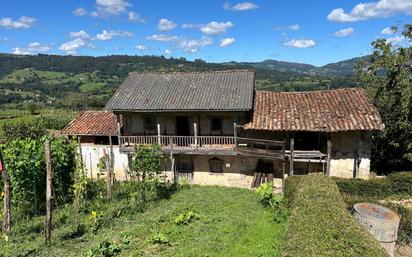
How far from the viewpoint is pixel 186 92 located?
2430cm

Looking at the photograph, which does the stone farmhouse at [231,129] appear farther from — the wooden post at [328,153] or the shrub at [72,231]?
the shrub at [72,231]

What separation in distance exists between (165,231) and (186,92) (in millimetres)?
12429

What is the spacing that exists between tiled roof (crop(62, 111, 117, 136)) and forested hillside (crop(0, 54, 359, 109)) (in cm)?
8852

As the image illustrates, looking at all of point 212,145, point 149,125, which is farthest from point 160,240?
point 149,125

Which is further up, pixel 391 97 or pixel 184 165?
pixel 391 97

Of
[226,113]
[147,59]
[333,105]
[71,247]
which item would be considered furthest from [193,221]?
[147,59]

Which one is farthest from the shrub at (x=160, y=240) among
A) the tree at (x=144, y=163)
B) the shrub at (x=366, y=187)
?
the shrub at (x=366, y=187)

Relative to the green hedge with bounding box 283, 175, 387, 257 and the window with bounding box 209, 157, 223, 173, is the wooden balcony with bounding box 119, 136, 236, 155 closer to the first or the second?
the window with bounding box 209, 157, 223, 173

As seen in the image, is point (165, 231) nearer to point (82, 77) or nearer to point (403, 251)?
point (403, 251)

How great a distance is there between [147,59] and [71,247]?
176 m

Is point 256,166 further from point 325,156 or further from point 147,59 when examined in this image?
point 147,59

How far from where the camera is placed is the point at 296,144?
76.4 ft

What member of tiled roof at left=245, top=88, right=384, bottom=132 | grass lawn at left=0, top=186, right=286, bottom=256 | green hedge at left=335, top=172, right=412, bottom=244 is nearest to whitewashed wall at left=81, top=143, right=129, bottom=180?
grass lawn at left=0, top=186, right=286, bottom=256

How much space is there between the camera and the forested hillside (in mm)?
123300
